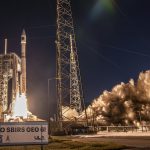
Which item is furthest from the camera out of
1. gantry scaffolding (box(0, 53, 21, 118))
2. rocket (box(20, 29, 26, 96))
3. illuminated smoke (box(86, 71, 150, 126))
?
rocket (box(20, 29, 26, 96))

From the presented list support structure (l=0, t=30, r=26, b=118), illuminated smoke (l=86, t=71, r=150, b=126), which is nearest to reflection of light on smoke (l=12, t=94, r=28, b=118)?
support structure (l=0, t=30, r=26, b=118)

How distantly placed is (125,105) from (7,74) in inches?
1717

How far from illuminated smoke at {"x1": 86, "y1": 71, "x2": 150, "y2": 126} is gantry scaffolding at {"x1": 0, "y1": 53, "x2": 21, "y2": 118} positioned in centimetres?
3095

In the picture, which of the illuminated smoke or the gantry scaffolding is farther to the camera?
the gantry scaffolding

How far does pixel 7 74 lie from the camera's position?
4938 inches

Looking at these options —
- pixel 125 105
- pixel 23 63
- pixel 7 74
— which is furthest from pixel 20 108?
pixel 125 105

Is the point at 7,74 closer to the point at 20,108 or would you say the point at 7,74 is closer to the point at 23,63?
the point at 23,63

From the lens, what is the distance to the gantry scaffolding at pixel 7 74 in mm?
125562

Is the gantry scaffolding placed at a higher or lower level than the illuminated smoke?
higher

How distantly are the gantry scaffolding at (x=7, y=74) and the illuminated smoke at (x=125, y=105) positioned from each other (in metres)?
31.0

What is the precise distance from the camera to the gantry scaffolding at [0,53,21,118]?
126 m

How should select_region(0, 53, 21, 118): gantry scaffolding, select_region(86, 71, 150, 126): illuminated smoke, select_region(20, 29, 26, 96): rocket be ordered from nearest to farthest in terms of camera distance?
select_region(86, 71, 150, 126): illuminated smoke < select_region(0, 53, 21, 118): gantry scaffolding < select_region(20, 29, 26, 96): rocket

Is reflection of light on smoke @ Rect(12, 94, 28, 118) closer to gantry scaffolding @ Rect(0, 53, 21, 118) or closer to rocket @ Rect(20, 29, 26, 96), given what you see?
rocket @ Rect(20, 29, 26, 96)

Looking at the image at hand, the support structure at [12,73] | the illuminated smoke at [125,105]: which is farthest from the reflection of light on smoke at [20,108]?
the illuminated smoke at [125,105]
